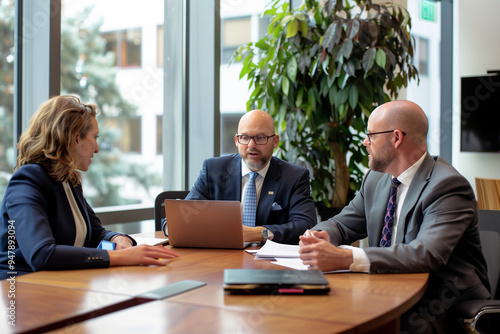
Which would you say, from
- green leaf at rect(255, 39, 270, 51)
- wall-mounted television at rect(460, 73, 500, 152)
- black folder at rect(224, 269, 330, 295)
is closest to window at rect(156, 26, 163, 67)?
green leaf at rect(255, 39, 270, 51)

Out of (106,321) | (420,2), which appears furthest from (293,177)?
(420,2)

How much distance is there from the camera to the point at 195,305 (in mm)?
1424

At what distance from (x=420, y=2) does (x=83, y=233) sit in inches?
252

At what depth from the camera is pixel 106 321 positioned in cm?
128

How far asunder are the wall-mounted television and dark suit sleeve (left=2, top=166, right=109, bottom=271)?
18.9 feet

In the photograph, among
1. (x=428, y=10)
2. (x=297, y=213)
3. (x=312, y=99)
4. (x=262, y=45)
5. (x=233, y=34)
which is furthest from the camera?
(x=428, y=10)

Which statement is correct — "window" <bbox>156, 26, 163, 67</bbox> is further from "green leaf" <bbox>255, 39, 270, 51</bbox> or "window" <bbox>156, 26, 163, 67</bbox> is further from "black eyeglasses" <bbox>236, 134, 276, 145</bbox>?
"black eyeglasses" <bbox>236, 134, 276, 145</bbox>

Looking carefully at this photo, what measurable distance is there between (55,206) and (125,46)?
2.23 metres

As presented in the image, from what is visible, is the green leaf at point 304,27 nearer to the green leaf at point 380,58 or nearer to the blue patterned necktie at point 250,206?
the green leaf at point 380,58

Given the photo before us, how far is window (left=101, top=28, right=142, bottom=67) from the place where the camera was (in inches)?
153

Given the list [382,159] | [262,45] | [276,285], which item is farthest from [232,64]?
[276,285]

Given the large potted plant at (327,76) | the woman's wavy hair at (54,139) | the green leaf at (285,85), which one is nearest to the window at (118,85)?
the large potted plant at (327,76)

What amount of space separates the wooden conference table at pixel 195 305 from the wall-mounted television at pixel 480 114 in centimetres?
527

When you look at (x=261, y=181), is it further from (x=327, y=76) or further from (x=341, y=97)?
(x=327, y=76)
